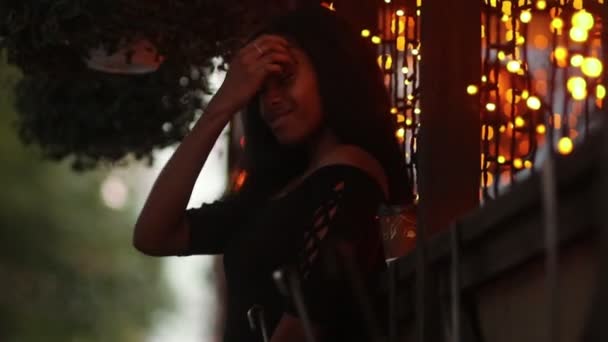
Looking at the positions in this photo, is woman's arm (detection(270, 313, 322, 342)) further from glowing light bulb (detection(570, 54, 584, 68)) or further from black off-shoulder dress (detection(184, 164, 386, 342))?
glowing light bulb (detection(570, 54, 584, 68))

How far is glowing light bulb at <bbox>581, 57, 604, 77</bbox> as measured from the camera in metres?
Answer: 2.41

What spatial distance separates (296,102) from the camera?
2842mm

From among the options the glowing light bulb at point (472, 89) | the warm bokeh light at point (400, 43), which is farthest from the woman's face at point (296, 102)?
the warm bokeh light at point (400, 43)

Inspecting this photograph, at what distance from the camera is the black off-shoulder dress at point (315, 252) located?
2.58 metres

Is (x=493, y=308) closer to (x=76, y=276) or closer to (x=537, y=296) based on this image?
(x=537, y=296)

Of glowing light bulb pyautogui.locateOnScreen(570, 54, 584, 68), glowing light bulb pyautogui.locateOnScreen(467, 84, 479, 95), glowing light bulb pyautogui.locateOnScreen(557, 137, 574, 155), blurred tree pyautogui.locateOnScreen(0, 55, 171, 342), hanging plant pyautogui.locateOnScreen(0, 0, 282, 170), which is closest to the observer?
glowing light bulb pyautogui.locateOnScreen(557, 137, 574, 155)

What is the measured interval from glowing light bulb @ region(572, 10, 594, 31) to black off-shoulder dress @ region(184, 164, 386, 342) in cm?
81

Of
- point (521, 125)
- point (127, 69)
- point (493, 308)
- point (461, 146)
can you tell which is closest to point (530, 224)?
point (493, 308)

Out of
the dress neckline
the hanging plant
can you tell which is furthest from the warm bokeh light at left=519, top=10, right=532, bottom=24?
the hanging plant

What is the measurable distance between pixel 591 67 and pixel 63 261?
1734cm

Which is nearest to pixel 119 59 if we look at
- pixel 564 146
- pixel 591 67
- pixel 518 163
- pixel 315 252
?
pixel 518 163

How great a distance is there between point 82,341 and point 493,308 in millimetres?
18049

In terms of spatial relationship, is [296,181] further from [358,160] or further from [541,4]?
[541,4]

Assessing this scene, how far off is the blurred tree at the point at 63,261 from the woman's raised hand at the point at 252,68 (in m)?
15.0
